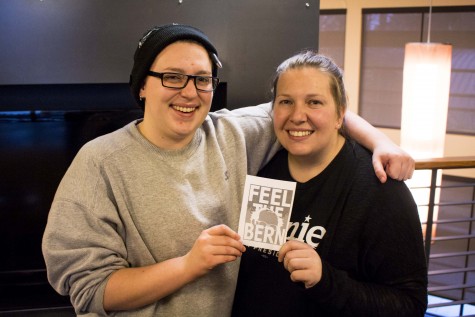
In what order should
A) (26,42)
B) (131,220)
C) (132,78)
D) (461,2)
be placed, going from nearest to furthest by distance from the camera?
(131,220) < (132,78) < (26,42) < (461,2)

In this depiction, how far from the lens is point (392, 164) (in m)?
1.40

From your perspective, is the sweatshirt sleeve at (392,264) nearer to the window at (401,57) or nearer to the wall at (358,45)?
the wall at (358,45)

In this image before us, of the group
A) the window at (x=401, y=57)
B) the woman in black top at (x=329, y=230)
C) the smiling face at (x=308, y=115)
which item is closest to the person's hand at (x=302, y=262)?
the woman in black top at (x=329, y=230)

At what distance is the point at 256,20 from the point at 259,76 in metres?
0.27

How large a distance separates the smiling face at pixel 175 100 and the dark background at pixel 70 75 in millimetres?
1120

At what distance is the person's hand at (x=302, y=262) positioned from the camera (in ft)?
4.16

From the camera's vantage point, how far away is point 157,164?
1429 mm

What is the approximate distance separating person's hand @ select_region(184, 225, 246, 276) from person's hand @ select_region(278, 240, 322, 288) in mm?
115

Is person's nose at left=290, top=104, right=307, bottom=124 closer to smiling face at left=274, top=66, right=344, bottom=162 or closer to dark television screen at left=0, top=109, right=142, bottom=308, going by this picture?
smiling face at left=274, top=66, right=344, bottom=162

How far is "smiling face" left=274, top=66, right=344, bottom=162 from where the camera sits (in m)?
1.43

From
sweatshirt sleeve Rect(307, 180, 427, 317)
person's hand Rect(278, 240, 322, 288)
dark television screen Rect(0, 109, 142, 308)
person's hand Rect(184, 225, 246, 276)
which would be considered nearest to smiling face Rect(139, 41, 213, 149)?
person's hand Rect(184, 225, 246, 276)

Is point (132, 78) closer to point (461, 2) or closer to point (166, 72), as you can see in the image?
point (166, 72)

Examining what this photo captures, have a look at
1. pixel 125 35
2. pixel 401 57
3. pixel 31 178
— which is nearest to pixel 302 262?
pixel 125 35

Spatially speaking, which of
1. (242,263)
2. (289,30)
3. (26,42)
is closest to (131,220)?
(242,263)
